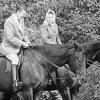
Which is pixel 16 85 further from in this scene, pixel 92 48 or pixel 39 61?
pixel 92 48

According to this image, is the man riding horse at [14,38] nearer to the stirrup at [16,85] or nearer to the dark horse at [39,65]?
the stirrup at [16,85]

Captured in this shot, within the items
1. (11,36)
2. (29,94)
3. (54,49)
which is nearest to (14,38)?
(11,36)

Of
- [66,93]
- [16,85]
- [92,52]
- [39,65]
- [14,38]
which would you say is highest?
[14,38]

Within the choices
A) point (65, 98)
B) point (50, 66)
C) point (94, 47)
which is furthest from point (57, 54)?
point (65, 98)

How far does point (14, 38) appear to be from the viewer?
8875mm

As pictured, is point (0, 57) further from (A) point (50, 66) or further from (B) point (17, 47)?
(A) point (50, 66)

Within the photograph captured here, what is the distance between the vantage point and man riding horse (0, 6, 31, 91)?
875cm

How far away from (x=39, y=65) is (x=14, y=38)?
0.77 meters

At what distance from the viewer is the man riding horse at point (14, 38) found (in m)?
8.75

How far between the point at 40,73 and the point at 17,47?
0.75 metres

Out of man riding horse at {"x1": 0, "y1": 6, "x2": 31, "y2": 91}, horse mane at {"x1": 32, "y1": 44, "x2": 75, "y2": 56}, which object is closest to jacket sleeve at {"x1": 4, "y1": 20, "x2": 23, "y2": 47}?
man riding horse at {"x1": 0, "y1": 6, "x2": 31, "y2": 91}

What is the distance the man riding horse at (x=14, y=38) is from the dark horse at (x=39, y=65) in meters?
0.18

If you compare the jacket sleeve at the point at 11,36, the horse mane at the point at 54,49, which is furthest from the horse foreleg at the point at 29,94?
the jacket sleeve at the point at 11,36

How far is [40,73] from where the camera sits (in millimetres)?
8758
